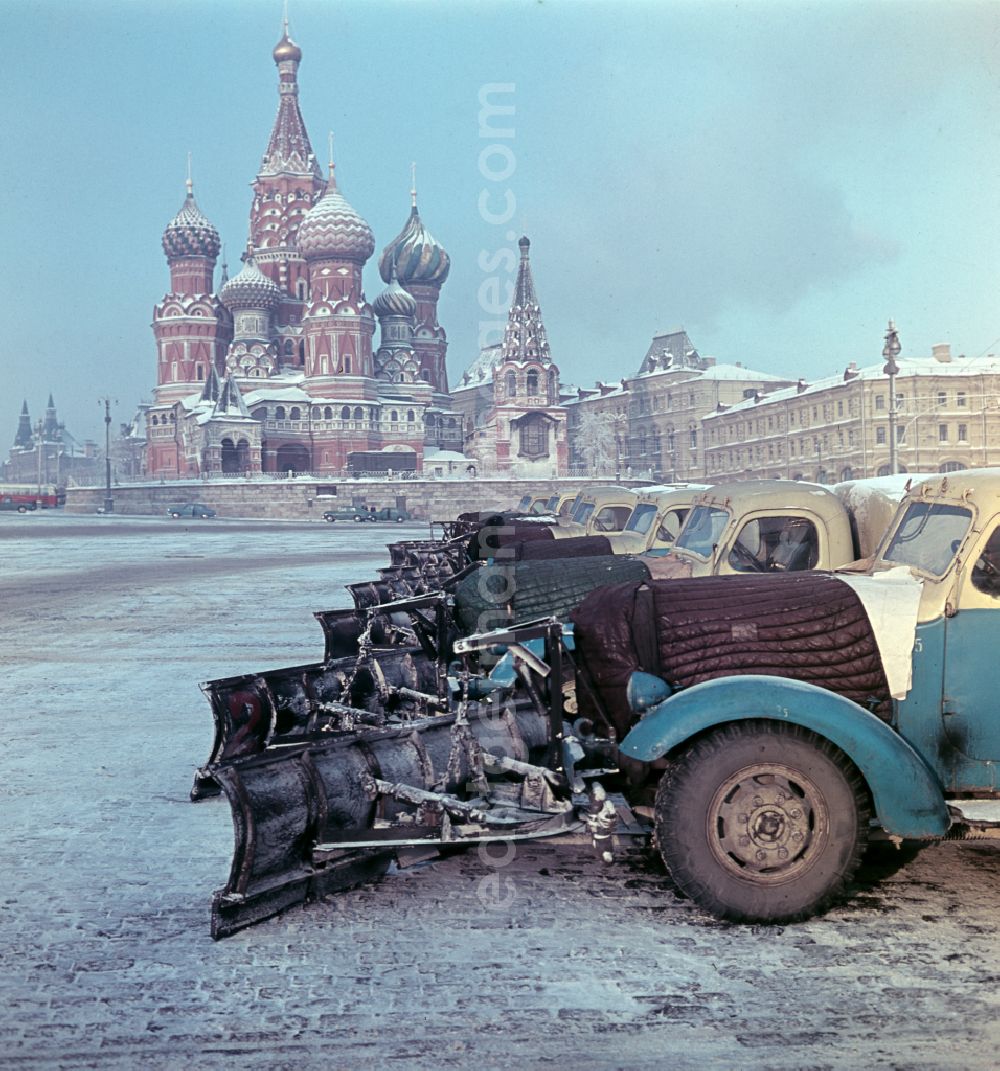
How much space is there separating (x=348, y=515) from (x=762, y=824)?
67.1 meters

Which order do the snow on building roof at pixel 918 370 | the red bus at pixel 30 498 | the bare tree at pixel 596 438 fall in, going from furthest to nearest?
the bare tree at pixel 596 438
the red bus at pixel 30 498
the snow on building roof at pixel 918 370

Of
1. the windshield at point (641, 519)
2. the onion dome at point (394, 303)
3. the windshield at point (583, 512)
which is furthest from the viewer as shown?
the onion dome at point (394, 303)

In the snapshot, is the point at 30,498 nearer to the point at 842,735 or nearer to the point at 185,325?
the point at 185,325

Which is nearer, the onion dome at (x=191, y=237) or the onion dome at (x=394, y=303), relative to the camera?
the onion dome at (x=191, y=237)

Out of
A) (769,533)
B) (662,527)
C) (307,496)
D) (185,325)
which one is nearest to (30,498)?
(185,325)

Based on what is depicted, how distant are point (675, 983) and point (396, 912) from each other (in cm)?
118

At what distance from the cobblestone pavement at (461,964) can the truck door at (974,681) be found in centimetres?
60

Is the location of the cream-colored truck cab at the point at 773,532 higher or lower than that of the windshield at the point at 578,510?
lower

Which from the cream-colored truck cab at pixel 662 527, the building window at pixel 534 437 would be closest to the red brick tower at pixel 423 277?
the building window at pixel 534 437

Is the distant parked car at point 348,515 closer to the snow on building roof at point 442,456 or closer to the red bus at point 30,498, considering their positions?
the snow on building roof at point 442,456

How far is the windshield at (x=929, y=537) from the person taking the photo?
176 inches

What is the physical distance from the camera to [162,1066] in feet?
9.74

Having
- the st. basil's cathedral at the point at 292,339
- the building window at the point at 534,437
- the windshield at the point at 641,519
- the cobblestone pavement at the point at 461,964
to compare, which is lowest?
the cobblestone pavement at the point at 461,964

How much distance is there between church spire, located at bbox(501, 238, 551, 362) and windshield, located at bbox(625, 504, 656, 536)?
3098 inches
